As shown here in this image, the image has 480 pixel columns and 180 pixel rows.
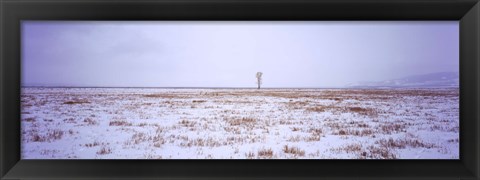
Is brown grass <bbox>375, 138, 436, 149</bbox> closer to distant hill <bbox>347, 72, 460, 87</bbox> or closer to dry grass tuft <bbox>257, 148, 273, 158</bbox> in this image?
dry grass tuft <bbox>257, 148, 273, 158</bbox>

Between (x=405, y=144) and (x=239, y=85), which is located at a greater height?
(x=239, y=85)

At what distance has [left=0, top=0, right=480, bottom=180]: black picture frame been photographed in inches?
58.2

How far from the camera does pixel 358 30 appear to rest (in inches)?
352

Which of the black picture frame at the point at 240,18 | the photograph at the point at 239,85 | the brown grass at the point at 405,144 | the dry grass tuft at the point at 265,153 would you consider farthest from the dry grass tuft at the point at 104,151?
the brown grass at the point at 405,144

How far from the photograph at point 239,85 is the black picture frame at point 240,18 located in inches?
3.2

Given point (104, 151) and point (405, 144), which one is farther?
point (405, 144)

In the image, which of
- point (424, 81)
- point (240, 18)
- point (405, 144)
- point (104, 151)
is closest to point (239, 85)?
point (405, 144)

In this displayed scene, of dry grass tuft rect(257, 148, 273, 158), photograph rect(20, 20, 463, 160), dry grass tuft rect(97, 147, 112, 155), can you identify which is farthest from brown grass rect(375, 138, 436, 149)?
dry grass tuft rect(97, 147, 112, 155)

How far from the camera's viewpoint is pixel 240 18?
1531 millimetres

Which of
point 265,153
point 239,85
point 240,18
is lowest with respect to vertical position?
point 265,153

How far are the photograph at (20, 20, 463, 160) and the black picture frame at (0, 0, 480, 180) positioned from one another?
81 mm

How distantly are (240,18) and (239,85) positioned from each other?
21.4 ft

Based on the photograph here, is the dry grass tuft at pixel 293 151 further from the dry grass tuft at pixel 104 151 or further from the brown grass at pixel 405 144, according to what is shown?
the dry grass tuft at pixel 104 151

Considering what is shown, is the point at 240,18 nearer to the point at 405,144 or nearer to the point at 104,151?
the point at 104,151
